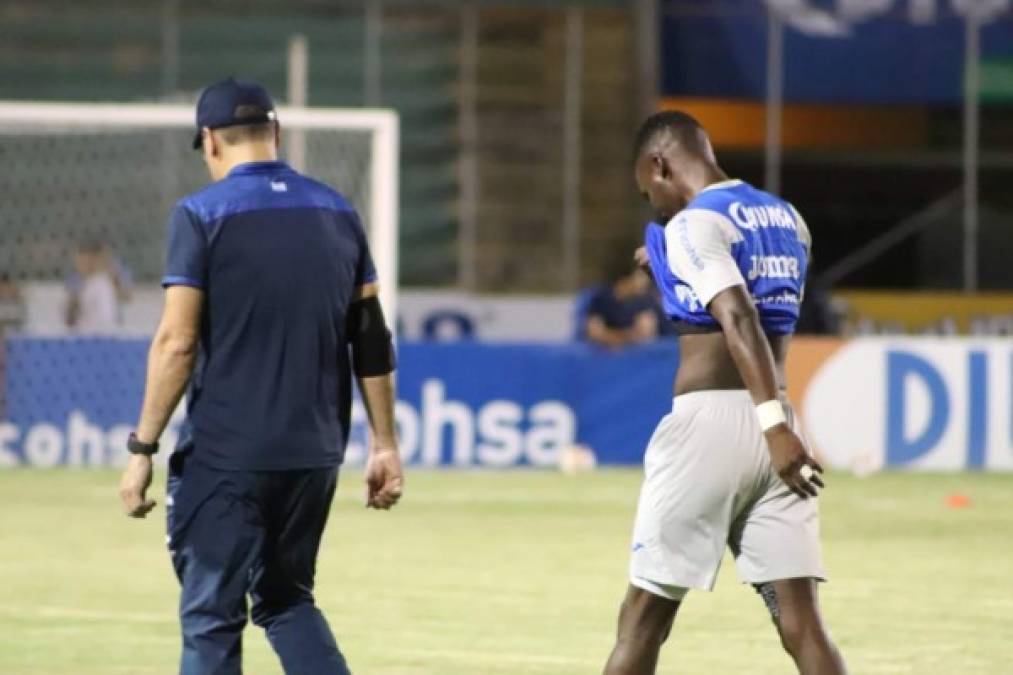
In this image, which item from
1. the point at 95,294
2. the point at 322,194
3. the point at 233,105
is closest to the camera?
the point at 233,105

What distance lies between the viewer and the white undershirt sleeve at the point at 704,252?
8.06 m

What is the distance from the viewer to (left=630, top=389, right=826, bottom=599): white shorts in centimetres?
823

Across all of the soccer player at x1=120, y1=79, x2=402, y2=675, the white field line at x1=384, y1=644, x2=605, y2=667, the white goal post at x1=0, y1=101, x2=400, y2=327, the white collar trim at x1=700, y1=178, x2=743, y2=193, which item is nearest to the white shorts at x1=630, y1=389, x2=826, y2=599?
the white collar trim at x1=700, y1=178, x2=743, y2=193

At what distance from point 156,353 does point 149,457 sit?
0.34 metres

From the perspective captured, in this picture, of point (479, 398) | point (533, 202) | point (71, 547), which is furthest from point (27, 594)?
point (533, 202)

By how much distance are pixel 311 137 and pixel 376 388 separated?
16358mm

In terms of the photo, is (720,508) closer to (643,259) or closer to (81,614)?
(643,259)

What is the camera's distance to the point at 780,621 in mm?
8195

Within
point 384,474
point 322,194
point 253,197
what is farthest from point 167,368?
point 384,474

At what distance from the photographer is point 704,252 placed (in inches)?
→ 319

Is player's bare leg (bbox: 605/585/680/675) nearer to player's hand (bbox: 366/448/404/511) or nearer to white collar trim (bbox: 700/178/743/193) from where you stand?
player's hand (bbox: 366/448/404/511)

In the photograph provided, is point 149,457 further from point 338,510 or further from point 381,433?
point 338,510

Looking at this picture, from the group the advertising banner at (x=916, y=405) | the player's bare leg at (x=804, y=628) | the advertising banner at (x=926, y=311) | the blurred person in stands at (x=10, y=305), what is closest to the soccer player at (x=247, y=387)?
the player's bare leg at (x=804, y=628)

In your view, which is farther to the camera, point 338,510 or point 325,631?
point 338,510
